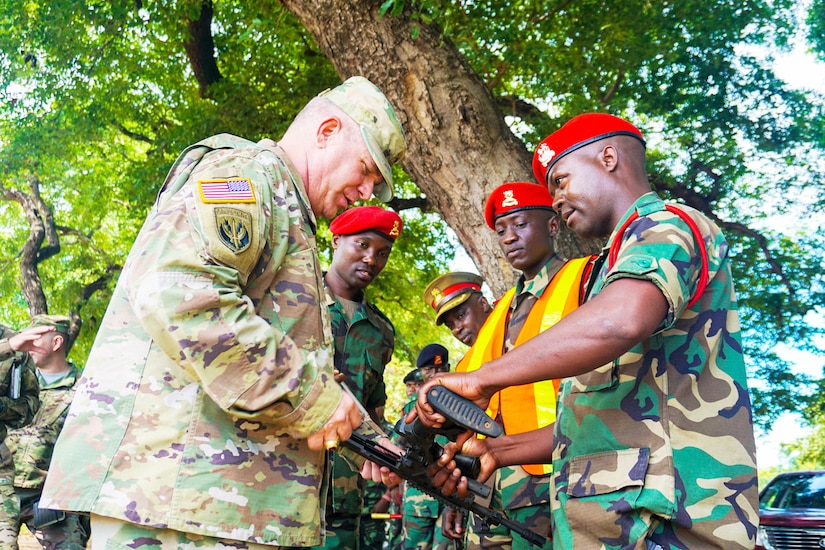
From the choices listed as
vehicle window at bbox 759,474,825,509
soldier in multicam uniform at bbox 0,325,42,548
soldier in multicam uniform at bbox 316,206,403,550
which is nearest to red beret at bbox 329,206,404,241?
soldier in multicam uniform at bbox 316,206,403,550

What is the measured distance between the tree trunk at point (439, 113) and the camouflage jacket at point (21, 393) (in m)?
3.73

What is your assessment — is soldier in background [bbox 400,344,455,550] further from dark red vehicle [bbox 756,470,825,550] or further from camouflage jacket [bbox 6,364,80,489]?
camouflage jacket [bbox 6,364,80,489]

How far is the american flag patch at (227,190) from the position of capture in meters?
2.14

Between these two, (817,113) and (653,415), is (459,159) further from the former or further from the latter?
(817,113)

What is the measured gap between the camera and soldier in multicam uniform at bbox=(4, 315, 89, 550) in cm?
660

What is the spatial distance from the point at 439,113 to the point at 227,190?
4059mm

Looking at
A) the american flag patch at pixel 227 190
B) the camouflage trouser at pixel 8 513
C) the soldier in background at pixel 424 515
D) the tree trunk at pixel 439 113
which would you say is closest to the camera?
the american flag patch at pixel 227 190

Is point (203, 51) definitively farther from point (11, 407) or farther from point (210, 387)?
point (210, 387)

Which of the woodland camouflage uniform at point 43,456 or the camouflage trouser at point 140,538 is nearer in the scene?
the camouflage trouser at point 140,538

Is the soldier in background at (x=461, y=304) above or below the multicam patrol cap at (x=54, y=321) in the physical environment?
above

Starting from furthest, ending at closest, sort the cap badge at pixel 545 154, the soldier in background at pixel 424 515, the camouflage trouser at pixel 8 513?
the soldier in background at pixel 424 515 → the camouflage trouser at pixel 8 513 → the cap badge at pixel 545 154

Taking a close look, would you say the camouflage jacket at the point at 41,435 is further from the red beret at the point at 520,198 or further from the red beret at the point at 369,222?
the red beret at the point at 520,198

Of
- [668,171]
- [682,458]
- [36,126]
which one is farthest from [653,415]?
[36,126]

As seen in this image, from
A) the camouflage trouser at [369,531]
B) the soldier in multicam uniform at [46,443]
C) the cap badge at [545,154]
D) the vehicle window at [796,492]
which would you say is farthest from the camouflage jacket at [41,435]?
the vehicle window at [796,492]
